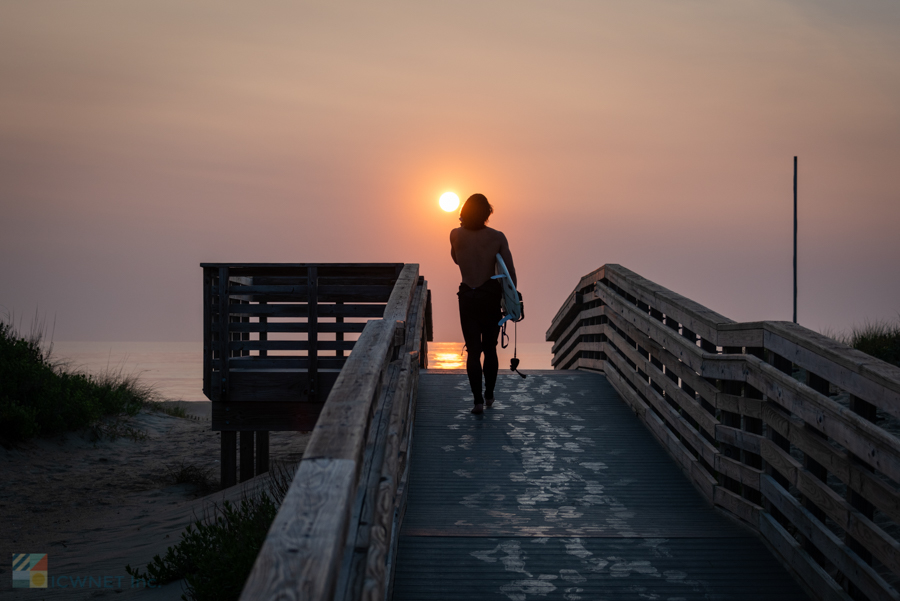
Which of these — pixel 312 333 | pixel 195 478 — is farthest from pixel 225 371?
pixel 195 478

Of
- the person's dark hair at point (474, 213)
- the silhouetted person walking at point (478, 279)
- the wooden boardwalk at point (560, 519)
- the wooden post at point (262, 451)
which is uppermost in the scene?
the person's dark hair at point (474, 213)

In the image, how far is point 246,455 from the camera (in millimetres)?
10148

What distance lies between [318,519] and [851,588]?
109 inches

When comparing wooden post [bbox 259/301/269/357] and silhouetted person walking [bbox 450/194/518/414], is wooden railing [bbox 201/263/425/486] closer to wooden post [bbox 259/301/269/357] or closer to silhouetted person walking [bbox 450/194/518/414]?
wooden post [bbox 259/301/269/357]

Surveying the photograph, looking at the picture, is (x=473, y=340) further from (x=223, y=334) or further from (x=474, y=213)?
(x=223, y=334)

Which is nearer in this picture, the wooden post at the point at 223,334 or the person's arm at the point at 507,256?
the person's arm at the point at 507,256

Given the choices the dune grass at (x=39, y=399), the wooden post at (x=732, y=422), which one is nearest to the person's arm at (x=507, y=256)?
the wooden post at (x=732, y=422)

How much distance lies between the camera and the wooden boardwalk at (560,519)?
3.82m

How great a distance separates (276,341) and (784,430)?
7180mm

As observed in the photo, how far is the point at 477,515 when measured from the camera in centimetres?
471

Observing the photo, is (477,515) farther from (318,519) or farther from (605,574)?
(318,519)

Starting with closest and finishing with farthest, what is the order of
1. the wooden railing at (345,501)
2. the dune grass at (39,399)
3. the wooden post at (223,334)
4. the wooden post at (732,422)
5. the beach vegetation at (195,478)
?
the wooden railing at (345,501), the wooden post at (732,422), the wooden post at (223,334), the beach vegetation at (195,478), the dune grass at (39,399)

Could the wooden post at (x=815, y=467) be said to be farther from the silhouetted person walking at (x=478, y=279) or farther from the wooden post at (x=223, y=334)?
the wooden post at (x=223, y=334)

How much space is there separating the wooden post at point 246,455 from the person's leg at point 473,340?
452 cm
